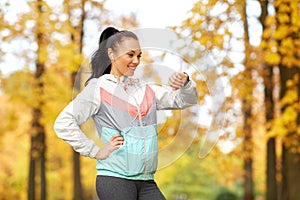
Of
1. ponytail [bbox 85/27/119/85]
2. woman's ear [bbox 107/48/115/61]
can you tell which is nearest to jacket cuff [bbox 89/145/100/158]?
ponytail [bbox 85/27/119/85]

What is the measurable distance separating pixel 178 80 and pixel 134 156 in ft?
1.65

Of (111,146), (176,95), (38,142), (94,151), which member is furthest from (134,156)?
(38,142)

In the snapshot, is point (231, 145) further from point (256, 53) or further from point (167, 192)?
point (167, 192)

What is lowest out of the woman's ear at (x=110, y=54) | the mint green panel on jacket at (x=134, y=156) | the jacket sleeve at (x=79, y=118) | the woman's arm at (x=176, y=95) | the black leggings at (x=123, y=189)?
the black leggings at (x=123, y=189)

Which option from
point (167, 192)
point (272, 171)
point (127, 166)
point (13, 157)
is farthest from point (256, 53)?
point (167, 192)

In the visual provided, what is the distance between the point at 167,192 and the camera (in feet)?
139

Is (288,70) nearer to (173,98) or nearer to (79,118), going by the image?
(173,98)

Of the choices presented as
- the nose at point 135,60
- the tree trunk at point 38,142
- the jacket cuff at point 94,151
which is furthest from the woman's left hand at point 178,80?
the tree trunk at point 38,142

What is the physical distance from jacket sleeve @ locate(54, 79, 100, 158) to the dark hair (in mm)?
142

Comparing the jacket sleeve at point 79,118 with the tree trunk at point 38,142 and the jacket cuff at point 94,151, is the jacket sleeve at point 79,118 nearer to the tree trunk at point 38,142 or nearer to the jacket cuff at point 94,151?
the jacket cuff at point 94,151

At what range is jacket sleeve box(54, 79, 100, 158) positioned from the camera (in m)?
3.25

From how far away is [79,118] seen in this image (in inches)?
130

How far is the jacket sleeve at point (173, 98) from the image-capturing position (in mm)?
3443

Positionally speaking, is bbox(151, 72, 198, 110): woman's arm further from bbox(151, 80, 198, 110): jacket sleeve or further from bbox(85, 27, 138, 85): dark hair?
bbox(85, 27, 138, 85): dark hair
